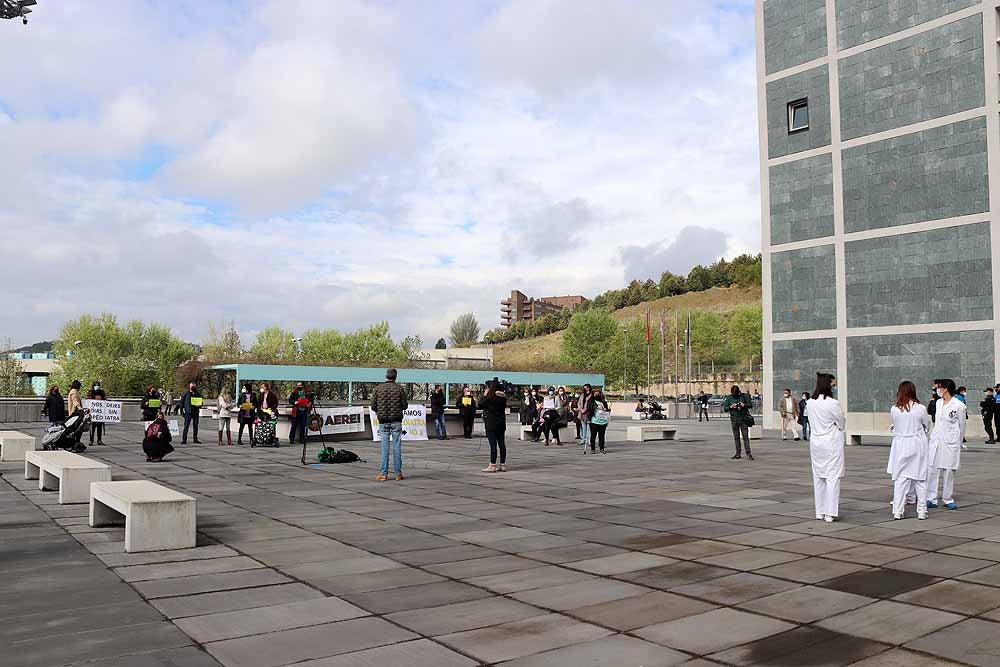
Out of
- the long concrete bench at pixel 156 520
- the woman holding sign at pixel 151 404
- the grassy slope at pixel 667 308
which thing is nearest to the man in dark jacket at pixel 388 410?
the long concrete bench at pixel 156 520

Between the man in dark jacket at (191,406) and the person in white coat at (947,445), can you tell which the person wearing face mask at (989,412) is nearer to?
the person in white coat at (947,445)

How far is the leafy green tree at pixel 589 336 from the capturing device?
3910 inches

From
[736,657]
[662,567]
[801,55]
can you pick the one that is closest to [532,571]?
[662,567]

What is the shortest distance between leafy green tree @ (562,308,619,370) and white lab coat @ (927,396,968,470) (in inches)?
3418

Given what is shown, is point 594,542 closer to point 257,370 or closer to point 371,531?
point 371,531

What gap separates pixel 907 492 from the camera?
35.2 feet

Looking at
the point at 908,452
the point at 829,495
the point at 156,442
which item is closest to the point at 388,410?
the point at 156,442

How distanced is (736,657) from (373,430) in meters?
21.8

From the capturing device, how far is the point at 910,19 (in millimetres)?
34781

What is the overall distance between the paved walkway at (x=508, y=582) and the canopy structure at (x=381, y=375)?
36975 mm

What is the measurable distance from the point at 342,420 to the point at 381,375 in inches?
1187

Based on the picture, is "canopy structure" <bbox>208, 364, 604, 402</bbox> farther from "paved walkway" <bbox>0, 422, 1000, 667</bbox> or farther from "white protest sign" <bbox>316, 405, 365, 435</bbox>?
"paved walkway" <bbox>0, 422, 1000, 667</bbox>

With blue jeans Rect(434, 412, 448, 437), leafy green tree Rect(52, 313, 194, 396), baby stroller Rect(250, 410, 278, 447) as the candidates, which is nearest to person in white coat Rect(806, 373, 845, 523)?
baby stroller Rect(250, 410, 278, 447)

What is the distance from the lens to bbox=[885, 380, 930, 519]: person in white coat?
418 inches
